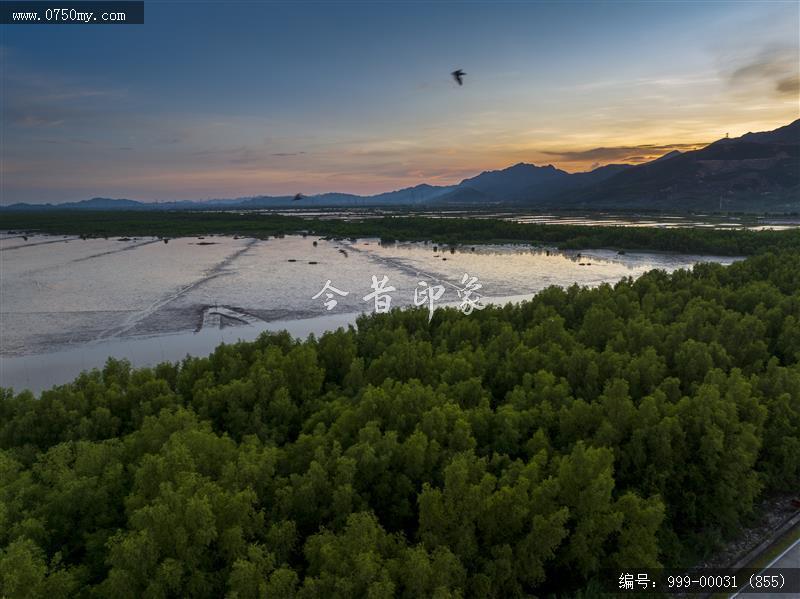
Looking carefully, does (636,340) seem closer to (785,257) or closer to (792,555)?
(792,555)

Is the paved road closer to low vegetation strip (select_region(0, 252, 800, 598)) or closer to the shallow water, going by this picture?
low vegetation strip (select_region(0, 252, 800, 598))

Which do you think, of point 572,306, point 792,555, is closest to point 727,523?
point 792,555

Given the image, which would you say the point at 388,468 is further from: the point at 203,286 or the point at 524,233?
the point at 524,233

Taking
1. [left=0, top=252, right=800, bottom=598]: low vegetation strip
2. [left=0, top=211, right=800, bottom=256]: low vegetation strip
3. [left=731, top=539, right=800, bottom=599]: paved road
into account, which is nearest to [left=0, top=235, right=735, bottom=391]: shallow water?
[left=0, top=211, right=800, bottom=256]: low vegetation strip

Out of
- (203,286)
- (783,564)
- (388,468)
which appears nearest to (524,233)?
(203,286)

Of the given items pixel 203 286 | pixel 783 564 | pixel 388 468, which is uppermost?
pixel 203 286
